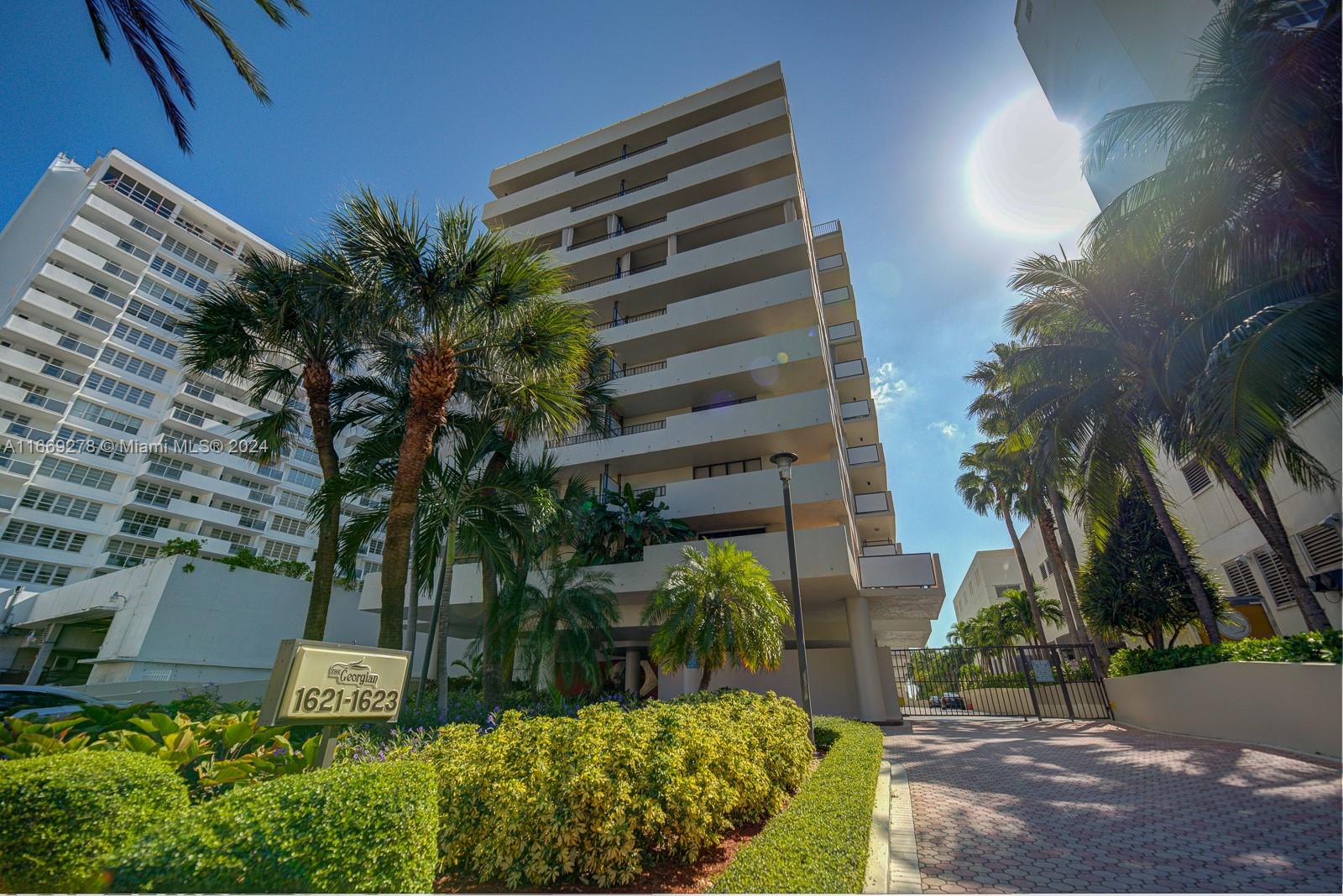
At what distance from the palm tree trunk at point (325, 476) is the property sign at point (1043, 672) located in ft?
62.4

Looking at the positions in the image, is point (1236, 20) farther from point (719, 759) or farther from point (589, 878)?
point (589, 878)

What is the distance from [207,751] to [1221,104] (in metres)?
15.6

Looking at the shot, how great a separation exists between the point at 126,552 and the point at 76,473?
6.56m

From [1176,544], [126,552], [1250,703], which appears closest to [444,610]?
[1250,703]

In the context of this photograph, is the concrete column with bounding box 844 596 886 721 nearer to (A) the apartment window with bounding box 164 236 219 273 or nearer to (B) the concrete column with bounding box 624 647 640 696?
(B) the concrete column with bounding box 624 647 640 696

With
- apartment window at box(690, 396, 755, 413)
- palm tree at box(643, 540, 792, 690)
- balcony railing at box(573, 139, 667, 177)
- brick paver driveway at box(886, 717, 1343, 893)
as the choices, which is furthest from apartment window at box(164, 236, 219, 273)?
brick paver driveway at box(886, 717, 1343, 893)

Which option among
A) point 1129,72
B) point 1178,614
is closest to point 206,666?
point 1178,614

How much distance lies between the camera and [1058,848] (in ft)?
14.3

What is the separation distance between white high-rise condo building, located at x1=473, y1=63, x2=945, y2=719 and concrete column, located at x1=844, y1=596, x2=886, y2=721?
69 mm

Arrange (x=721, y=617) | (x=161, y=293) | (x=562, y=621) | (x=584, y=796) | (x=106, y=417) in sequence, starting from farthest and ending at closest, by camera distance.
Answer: (x=161, y=293) → (x=106, y=417) → (x=562, y=621) → (x=721, y=617) → (x=584, y=796)

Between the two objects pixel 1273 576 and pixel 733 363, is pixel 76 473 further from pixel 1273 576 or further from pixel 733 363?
pixel 1273 576

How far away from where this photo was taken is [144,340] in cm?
4200

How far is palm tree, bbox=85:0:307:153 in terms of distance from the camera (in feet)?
20.8

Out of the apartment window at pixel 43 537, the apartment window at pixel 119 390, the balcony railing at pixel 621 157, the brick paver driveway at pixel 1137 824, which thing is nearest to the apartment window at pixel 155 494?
the apartment window at pixel 43 537
